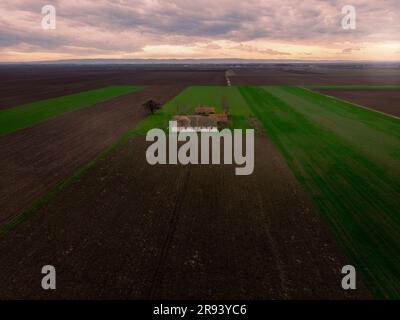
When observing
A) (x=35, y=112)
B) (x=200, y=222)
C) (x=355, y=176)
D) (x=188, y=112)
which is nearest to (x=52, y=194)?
(x=200, y=222)

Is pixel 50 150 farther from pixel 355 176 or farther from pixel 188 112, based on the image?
pixel 355 176

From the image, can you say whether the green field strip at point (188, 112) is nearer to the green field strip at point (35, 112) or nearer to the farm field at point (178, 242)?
the green field strip at point (35, 112)

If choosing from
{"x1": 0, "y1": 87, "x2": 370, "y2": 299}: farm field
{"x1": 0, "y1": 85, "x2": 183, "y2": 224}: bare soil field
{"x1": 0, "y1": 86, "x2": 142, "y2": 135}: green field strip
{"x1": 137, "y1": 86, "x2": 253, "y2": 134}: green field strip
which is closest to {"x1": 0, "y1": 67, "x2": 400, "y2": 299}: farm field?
{"x1": 0, "y1": 87, "x2": 370, "y2": 299}: farm field

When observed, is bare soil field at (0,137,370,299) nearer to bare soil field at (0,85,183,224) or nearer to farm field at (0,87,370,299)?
farm field at (0,87,370,299)

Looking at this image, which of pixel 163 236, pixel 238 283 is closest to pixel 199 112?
pixel 163 236
